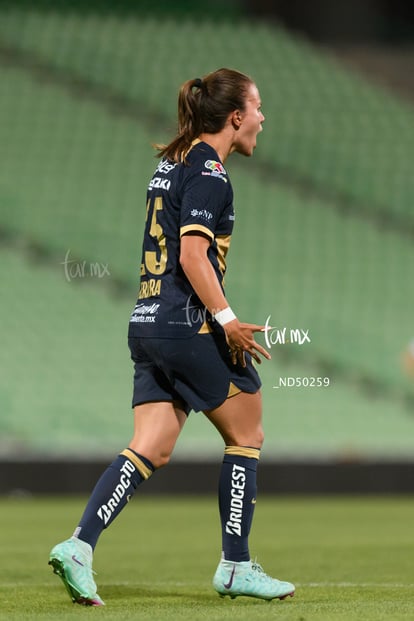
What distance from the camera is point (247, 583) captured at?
417 centimetres

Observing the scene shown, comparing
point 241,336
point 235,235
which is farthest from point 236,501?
point 235,235

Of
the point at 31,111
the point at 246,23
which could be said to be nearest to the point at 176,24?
the point at 246,23

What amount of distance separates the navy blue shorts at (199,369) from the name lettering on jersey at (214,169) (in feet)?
1.77

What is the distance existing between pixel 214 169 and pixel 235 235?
34.9 feet

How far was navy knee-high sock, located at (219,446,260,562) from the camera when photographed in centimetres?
419

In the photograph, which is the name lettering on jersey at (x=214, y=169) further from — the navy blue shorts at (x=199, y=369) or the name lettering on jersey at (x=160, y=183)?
the navy blue shorts at (x=199, y=369)

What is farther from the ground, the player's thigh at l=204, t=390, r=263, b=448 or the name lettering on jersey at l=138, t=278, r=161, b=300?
the name lettering on jersey at l=138, t=278, r=161, b=300

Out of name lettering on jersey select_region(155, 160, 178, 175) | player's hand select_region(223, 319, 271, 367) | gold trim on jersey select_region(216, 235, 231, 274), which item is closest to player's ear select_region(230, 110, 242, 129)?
name lettering on jersey select_region(155, 160, 178, 175)

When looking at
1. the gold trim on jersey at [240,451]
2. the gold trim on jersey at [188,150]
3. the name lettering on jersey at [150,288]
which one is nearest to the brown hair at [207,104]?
the gold trim on jersey at [188,150]

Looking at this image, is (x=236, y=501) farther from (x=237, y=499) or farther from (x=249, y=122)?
(x=249, y=122)

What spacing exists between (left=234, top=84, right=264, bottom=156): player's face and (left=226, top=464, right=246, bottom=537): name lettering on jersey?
1.13m

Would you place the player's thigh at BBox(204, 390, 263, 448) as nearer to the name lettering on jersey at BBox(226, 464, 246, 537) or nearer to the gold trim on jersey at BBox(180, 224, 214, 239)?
the name lettering on jersey at BBox(226, 464, 246, 537)

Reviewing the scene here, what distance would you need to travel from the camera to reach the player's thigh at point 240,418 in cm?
411

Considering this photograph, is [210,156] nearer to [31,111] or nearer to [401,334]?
[401,334]
